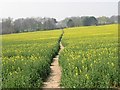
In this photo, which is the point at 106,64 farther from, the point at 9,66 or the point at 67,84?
the point at 9,66

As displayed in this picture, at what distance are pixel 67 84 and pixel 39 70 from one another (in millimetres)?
3717

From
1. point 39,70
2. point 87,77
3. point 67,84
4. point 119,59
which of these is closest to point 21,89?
point 67,84

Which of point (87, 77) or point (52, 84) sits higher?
point (87, 77)

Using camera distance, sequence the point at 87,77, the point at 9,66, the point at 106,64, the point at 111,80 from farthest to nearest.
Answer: the point at 9,66, the point at 106,64, the point at 111,80, the point at 87,77

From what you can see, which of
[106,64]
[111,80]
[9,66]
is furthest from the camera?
[9,66]

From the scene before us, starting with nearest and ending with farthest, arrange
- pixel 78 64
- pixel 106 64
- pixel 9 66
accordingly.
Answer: pixel 106 64 < pixel 78 64 < pixel 9 66

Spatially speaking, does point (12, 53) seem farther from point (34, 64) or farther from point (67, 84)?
point (67, 84)

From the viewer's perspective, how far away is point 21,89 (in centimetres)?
1137

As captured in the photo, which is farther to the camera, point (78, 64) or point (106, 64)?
point (78, 64)

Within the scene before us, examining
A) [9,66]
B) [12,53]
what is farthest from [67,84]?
[12,53]

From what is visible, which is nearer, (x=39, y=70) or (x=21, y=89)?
(x=21, y=89)

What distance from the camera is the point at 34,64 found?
50.3 feet

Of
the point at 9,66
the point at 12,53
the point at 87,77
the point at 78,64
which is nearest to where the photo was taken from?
the point at 87,77

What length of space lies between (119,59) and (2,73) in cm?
566
